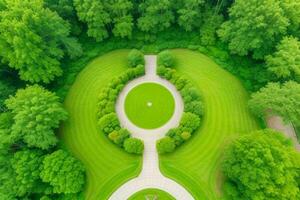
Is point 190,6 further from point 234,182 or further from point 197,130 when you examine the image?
point 234,182

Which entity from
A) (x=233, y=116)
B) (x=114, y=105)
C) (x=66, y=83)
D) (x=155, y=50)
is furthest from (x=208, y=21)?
(x=66, y=83)

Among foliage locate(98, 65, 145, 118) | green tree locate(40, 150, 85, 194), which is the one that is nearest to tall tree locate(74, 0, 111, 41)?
foliage locate(98, 65, 145, 118)

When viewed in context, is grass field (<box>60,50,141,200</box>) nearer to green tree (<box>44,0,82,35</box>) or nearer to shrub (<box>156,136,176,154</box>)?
shrub (<box>156,136,176,154</box>)

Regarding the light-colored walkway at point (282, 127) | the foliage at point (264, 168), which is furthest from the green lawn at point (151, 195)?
the light-colored walkway at point (282, 127)

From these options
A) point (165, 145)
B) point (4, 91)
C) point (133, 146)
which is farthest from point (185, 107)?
point (4, 91)

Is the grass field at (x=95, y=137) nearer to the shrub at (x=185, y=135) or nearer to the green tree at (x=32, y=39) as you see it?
the green tree at (x=32, y=39)
